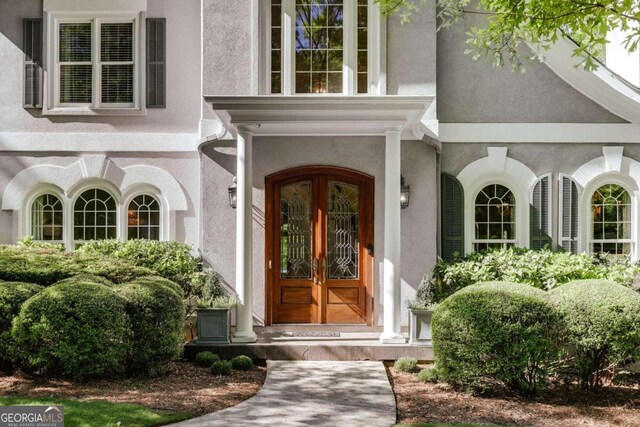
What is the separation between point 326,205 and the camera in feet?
33.7

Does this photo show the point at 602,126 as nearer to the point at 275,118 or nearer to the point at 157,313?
the point at 275,118

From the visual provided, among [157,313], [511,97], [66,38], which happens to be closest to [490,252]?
[511,97]

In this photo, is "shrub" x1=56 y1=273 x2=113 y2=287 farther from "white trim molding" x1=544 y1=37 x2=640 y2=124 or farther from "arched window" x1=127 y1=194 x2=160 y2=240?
"white trim molding" x1=544 y1=37 x2=640 y2=124

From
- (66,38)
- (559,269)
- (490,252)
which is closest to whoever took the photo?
(559,269)

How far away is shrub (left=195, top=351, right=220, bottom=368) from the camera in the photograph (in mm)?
8484

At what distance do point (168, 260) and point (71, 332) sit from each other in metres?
2.94

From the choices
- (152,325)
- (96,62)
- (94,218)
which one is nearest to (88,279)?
(152,325)

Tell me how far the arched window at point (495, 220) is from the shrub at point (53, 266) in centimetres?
574

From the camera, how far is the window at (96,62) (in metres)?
11.0

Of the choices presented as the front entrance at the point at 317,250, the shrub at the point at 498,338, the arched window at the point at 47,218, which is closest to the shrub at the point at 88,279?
the front entrance at the point at 317,250

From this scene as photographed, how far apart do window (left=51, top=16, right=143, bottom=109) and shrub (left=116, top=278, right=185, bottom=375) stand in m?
4.53

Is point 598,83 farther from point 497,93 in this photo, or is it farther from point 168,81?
point 168,81

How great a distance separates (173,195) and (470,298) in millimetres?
5872

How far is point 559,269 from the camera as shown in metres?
9.33
